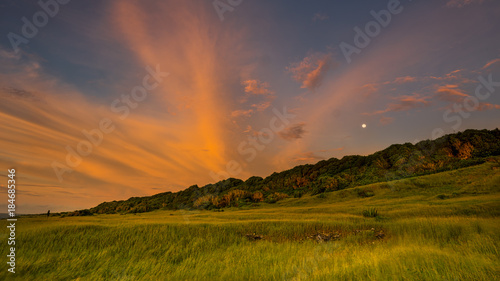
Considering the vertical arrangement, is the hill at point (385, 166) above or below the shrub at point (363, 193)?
above

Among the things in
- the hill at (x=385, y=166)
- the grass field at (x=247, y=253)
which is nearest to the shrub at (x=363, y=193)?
the hill at (x=385, y=166)

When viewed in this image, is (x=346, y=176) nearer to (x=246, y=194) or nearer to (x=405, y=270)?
(x=246, y=194)

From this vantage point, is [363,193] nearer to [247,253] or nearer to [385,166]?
[385,166]

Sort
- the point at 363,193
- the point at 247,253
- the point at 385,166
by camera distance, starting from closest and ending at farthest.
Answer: the point at 247,253
the point at 363,193
the point at 385,166

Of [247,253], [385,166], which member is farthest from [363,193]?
[247,253]

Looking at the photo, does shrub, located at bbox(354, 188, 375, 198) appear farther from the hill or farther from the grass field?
the grass field

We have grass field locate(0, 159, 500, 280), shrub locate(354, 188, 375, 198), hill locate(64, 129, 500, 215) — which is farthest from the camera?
hill locate(64, 129, 500, 215)

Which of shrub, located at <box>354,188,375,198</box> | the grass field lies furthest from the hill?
→ the grass field

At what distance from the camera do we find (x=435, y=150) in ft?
224

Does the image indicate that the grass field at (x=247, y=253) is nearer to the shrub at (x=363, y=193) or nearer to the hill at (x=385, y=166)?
the shrub at (x=363, y=193)

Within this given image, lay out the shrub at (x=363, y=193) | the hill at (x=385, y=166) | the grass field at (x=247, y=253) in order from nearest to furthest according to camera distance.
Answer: the grass field at (x=247, y=253)
the shrub at (x=363, y=193)
the hill at (x=385, y=166)

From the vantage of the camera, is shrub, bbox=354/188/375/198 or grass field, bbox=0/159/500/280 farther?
shrub, bbox=354/188/375/198

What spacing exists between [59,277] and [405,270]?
591cm

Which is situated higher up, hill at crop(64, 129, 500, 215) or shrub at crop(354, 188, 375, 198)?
hill at crop(64, 129, 500, 215)
